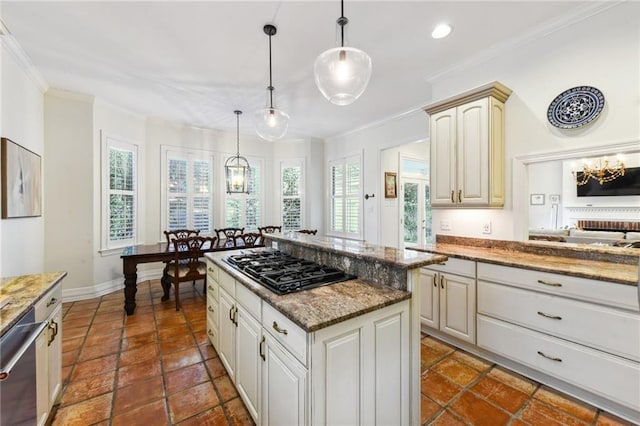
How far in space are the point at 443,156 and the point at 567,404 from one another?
87.1 inches

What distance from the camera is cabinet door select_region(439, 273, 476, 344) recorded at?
7.61 feet

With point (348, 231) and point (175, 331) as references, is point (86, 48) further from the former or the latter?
point (348, 231)

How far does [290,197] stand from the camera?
6.02 meters

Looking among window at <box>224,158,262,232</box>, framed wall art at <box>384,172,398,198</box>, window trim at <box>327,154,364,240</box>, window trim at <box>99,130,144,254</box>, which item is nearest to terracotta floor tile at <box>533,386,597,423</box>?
framed wall art at <box>384,172,398,198</box>

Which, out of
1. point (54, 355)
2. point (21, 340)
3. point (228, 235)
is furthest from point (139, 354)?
point (228, 235)

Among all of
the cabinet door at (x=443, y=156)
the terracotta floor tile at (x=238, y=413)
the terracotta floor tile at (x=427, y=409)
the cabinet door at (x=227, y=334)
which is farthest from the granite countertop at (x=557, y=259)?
the terracotta floor tile at (x=238, y=413)

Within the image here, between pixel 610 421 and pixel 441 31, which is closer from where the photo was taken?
pixel 610 421

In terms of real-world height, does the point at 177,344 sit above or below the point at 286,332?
below

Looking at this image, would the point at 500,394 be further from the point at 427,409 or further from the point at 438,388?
the point at 427,409

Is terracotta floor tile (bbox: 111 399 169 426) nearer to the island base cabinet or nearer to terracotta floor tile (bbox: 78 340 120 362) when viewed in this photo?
terracotta floor tile (bbox: 78 340 120 362)

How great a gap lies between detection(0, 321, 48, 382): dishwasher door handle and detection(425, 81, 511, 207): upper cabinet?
3.24 metres

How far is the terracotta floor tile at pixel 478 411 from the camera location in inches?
65.6

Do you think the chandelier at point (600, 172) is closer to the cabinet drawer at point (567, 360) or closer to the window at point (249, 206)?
the cabinet drawer at point (567, 360)

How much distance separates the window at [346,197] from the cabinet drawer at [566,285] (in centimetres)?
320
